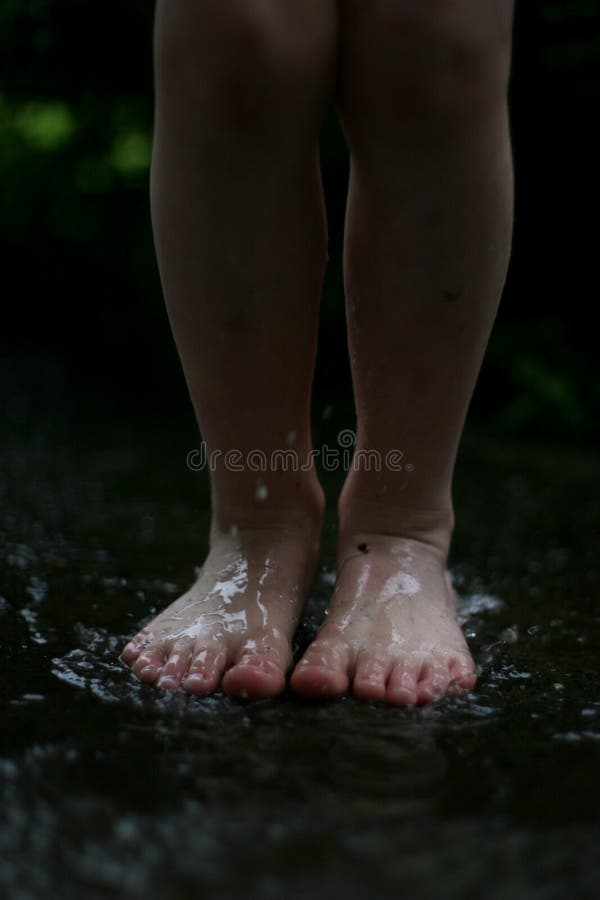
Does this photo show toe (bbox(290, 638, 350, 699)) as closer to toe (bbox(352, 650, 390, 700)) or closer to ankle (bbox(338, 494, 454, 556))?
toe (bbox(352, 650, 390, 700))

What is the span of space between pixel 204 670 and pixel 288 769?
26cm

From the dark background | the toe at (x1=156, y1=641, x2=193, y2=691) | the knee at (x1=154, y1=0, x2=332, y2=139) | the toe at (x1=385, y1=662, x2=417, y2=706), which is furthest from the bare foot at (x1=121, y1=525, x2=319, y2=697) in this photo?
the dark background

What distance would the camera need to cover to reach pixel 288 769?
0.83 metres

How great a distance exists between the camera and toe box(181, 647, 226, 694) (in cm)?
104

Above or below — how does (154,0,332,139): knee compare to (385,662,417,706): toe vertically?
above

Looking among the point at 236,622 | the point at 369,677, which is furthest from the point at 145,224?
the point at 369,677

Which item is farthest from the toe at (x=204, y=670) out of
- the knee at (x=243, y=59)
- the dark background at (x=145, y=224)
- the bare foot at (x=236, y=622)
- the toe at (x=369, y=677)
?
the dark background at (x=145, y=224)

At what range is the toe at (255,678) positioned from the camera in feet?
3.38

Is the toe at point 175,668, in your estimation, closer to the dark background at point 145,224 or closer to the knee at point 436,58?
the knee at point 436,58

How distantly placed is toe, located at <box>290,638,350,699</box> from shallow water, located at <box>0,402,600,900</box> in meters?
0.02

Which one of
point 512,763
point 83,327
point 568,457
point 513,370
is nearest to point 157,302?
point 83,327

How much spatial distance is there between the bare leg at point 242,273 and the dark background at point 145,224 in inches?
87.5

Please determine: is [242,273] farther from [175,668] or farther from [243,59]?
[175,668]

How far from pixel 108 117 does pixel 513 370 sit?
7.39 feet
